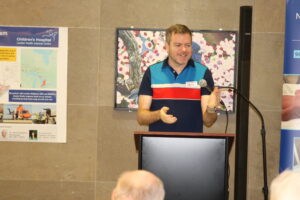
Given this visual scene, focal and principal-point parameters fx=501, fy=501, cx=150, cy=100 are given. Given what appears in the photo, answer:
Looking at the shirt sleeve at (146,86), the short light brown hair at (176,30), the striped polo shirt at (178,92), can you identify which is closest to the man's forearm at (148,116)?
the striped polo shirt at (178,92)

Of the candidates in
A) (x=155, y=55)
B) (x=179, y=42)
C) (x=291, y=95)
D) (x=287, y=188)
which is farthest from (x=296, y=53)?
(x=287, y=188)

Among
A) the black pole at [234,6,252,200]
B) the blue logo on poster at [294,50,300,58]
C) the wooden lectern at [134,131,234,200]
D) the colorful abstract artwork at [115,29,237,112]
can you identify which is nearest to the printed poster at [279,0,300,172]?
the blue logo on poster at [294,50,300,58]

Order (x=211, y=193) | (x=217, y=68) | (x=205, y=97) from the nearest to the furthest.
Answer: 1. (x=211, y=193)
2. (x=205, y=97)
3. (x=217, y=68)

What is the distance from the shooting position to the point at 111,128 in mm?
5078

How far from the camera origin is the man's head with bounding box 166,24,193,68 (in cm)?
453

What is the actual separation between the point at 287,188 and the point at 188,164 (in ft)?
6.06

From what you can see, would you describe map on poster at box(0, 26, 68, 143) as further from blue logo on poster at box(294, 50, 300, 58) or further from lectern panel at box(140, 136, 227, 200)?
blue logo on poster at box(294, 50, 300, 58)

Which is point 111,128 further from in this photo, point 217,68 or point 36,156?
point 217,68

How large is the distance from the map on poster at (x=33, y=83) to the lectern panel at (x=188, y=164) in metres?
1.85

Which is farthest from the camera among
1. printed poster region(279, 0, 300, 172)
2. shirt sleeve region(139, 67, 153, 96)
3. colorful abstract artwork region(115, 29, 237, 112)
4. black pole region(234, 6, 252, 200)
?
colorful abstract artwork region(115, 29, 237, 112)

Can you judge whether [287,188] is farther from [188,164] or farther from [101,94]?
[101,94]

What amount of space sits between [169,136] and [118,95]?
1631mm

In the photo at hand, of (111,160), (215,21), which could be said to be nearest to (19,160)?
(111,160)

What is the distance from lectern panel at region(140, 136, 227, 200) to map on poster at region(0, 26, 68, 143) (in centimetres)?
185
